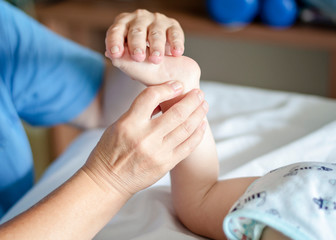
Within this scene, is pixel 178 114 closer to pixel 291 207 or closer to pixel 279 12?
pixel 291 207

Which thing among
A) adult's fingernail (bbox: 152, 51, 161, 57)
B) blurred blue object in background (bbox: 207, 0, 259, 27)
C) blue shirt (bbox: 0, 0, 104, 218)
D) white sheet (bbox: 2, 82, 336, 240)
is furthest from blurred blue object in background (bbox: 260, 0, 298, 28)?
adult's fingernail (bbox: 152, 51, 161, 57)

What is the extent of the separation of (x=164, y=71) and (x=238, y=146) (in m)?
0.29

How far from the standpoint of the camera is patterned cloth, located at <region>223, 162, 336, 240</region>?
502 mm

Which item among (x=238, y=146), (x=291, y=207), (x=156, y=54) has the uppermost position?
(x=156, y=54)

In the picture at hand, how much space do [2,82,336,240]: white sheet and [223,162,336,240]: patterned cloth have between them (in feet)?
0.42

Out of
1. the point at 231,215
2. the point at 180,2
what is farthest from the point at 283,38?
the point at 231,215

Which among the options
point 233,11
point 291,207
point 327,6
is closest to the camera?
A: point 291,207

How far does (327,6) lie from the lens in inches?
54.9

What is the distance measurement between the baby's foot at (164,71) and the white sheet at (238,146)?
191mm

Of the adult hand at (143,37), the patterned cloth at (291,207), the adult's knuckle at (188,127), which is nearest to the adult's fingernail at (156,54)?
the adult hand at (143,37)

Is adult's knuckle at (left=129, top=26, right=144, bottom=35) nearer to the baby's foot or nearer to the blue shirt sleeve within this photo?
the baby's foot

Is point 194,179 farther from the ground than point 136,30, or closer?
closer

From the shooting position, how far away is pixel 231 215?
1.74 ft

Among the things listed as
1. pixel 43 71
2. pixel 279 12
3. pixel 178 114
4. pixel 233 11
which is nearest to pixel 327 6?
pixel 279 12
